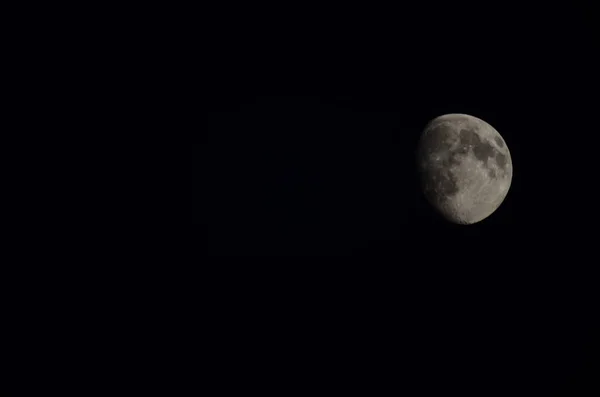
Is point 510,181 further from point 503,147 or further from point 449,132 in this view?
point 449,132

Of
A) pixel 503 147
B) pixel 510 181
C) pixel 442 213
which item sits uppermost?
pixel 503 147

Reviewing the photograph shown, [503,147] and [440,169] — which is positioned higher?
[503,147]

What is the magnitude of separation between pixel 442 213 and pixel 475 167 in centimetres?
54

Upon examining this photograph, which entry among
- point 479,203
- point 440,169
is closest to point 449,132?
point 440,169

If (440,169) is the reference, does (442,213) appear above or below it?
below

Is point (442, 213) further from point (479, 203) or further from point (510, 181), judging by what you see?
point (510, 181)

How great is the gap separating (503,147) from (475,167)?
552 mm

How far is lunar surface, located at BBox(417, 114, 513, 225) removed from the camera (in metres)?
4.38

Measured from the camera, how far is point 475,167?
4.38 metres

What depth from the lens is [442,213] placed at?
4.54m

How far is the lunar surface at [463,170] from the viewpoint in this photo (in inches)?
173

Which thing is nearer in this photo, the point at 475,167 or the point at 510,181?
the point at 475,167

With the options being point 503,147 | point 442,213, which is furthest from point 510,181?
point 442,213

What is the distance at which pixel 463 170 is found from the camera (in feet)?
14.3
